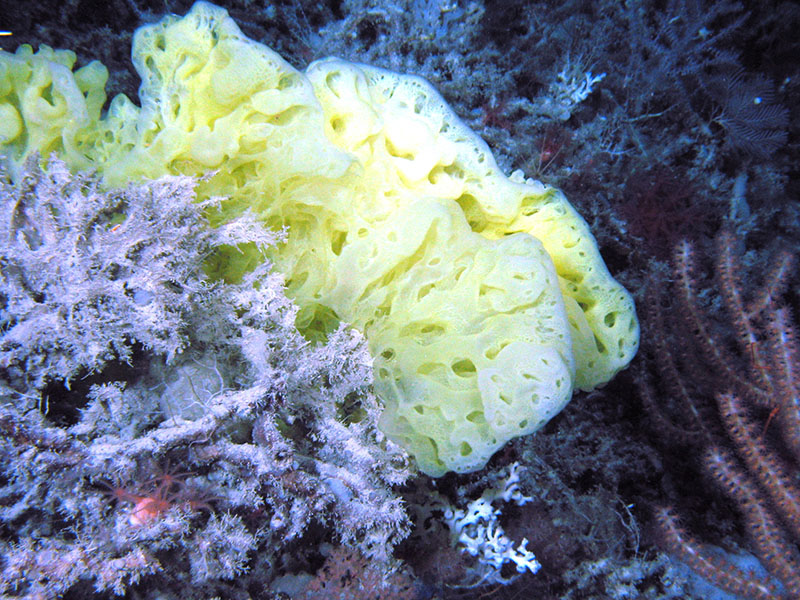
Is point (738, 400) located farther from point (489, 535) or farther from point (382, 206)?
point (382, 206)

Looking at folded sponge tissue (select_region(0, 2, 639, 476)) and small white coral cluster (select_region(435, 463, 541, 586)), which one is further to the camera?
small white coral cluster (select_region(435, 463, 541, 586))

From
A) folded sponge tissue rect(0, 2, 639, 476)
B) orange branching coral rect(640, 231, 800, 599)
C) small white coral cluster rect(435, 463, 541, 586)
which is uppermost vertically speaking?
folded sponge tissue rect(0, 2, 639, 476)

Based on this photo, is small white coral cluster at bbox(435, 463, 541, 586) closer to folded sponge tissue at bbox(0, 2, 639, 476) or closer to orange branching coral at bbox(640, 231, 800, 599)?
folded sponge tissue at bbox(0, 2, 639, 476)

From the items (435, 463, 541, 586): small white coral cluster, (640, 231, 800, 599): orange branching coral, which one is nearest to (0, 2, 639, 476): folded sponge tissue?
(435, 463, 541, 586): small white coral cluster

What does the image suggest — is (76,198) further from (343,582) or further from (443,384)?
(343,582)

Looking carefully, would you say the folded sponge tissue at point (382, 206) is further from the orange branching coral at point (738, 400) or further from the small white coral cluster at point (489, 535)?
the orange branching coral at point (738, 400)

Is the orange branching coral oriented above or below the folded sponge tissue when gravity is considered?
below

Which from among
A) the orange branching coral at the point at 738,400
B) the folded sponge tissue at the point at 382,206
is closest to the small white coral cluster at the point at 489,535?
the folded sponge tissue at the point at 382,206
